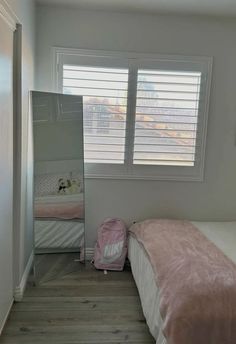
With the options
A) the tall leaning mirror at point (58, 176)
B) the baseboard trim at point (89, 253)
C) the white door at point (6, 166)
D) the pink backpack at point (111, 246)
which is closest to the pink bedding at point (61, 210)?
the tall leaning mirror at point (58, 176)

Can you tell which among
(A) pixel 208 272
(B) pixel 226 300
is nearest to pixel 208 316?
(B) pixel 226 300

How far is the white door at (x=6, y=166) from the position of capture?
2.20 metres

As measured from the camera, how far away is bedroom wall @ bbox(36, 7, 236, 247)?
11.3ft

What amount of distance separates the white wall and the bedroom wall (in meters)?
0.31

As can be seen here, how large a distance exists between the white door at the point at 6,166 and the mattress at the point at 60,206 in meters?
0.64

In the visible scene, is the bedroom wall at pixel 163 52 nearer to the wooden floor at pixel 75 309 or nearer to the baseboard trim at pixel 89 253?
the baseboard trim at pixel 89 253

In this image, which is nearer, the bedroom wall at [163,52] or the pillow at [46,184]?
the pillow at [46,184]

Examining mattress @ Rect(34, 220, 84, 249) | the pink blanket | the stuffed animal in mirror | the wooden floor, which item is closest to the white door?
the wooden floor

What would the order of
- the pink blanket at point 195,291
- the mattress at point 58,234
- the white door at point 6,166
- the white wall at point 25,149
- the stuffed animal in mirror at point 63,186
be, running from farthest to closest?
the stuffed animal in mirror at point 63,186, the mattress at point 58,234, the white wall at point 25,149, the white door at point 6,166, the pink blanket at point 195,291

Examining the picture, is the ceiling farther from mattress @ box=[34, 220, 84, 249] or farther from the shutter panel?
mattress @ box=[34, 220, 84, 249]

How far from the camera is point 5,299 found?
2.46 metres

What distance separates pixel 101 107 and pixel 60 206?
109 centimetres

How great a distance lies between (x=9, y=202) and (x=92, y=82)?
1.59 m

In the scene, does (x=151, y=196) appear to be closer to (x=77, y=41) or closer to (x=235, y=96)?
(x=235, y=96)
